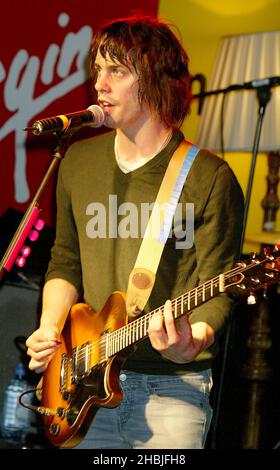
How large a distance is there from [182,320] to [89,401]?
1.41ft

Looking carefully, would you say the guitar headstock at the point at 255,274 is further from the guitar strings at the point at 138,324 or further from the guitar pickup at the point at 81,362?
the guitar pickup at the point at 81,362

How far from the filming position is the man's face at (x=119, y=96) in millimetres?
2387

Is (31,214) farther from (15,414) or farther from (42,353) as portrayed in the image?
(15,414)

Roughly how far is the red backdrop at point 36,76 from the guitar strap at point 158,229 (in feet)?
4.85

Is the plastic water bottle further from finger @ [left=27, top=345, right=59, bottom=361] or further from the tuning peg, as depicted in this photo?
the tuning peg

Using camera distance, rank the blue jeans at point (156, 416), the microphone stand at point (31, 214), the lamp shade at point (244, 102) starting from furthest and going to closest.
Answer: the lamp shade at point (244, 102)
the blue jeans at point (156, 416)
the microphone stand at point (31, 214)

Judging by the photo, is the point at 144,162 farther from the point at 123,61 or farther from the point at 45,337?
the point at 45,337

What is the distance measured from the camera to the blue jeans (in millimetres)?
2156

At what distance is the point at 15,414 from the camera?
11.6 feet

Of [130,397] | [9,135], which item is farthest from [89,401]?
[9,135]

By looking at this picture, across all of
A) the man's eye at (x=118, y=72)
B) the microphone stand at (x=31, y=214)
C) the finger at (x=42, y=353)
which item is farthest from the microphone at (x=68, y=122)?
the finger at (x=42, y=353)

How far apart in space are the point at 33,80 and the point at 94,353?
191 centimetres

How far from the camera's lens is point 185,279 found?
230 centimetres

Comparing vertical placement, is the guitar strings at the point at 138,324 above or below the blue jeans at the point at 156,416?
above
